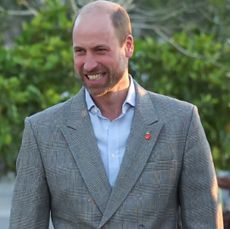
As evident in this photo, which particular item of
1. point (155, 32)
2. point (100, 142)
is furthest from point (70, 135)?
point (155, 32)

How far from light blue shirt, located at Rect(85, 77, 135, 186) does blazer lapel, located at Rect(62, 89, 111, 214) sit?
0.10 feet

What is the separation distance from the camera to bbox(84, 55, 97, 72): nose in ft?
12.6

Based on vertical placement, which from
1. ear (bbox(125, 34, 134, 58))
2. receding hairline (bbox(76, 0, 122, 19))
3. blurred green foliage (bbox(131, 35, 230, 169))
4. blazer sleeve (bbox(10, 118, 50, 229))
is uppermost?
receding hairline (bbox(76, 0, 122, 19))

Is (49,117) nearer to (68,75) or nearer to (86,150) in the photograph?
(86,150)

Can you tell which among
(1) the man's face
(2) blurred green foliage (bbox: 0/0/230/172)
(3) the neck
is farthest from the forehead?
(2) blurred green foliage (bbox: 0/0/230/172)

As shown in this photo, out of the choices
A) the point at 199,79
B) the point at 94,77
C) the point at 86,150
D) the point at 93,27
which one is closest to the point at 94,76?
the point at 94,77

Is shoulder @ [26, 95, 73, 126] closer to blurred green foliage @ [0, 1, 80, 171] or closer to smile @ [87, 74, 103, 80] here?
smile @ [87, 74, 103, 80]

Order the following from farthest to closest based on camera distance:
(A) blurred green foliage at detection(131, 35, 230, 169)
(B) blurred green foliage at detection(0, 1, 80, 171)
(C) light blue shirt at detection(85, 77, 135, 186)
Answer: (A) blurred green foliage at detection(131, 35, 230, 169) → (B) blurred green foliage at detection(0, 1, 80, 171) → (C) light blue shirt at detection(85, 77, 135, 186)

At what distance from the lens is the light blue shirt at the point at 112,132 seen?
13.1 ft

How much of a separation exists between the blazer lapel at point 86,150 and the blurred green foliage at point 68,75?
400cm

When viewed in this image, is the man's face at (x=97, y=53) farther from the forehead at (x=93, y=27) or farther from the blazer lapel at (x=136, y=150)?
the blazer lapel at (x=136, y=150)

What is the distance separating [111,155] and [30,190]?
351mm

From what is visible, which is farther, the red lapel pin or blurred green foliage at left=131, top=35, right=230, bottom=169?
blurred green foliage at left=131, top=35, right=230, bottom=169

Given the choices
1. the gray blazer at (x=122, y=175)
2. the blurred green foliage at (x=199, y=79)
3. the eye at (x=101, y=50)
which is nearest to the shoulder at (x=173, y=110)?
the gray blazer at (x=122, y=175)
